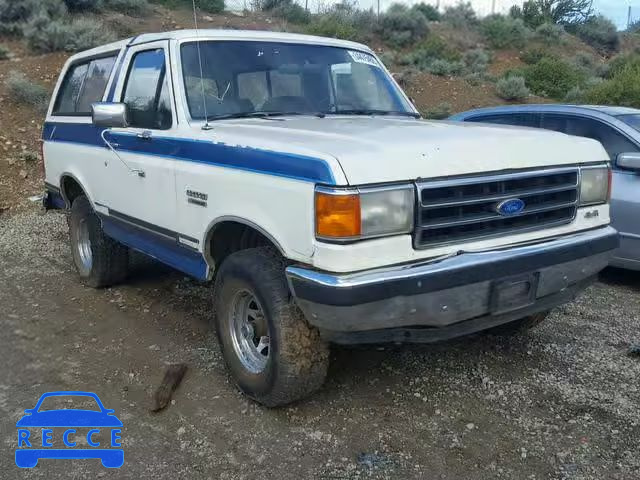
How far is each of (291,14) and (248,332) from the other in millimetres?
21675

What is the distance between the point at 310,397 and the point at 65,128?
361cm

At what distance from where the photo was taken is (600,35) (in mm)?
29016

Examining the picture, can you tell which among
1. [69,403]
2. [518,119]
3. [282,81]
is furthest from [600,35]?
[69,403]

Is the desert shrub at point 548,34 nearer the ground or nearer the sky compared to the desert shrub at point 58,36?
nearer the sky

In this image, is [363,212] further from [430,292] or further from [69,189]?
[69,189]

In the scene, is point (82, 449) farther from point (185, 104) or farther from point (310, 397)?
point (185, 104)

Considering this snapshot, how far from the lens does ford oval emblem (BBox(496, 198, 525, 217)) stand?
10.4 ft

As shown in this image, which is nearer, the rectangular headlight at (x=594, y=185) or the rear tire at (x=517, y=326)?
the rectangular headlight at (x=594, y=185)

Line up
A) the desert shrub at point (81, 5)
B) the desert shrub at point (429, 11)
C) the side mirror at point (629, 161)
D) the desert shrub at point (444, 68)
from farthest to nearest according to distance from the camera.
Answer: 1. the desert shrub at point (429, 11)
2. the desert shrub at point (81, 5)
3. the desert shrub at point (444, 68)
4. the side mirror at point (629, 161)

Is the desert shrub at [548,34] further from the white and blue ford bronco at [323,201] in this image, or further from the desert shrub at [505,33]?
the white and blue ford bronco at [323,201]

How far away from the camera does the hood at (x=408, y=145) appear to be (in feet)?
9.50

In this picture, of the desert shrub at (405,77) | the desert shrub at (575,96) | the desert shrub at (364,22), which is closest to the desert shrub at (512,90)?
the desert shrub at (575,96)

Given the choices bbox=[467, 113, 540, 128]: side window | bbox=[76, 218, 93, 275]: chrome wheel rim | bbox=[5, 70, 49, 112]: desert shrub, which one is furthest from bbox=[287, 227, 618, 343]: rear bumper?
bbox=[5, 70, 49, 112]: desert shrub

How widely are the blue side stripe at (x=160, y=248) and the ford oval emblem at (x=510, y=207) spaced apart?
1772 mm
